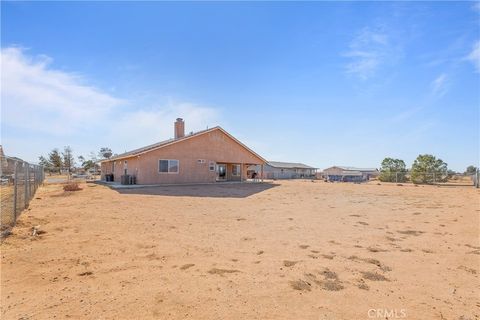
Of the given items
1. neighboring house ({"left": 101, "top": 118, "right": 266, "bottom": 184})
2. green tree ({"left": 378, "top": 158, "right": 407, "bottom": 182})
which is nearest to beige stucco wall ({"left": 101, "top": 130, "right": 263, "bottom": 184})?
neighboring house ({"left": 101, "top": 118, "right": 266, "bottom": 184})

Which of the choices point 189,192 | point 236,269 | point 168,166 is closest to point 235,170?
point 168,166

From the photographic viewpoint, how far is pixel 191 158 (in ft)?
78.9

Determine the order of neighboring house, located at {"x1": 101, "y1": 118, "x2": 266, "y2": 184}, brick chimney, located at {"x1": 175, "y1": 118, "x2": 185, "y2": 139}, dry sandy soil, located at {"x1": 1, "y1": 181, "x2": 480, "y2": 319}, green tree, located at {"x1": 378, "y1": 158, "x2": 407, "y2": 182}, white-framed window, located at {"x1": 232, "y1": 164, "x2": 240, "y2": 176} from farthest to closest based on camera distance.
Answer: green tree, located at {"x1": 378, "y1": 158, "x2": 407, "y2": 182}, white-framed window, located at {"x1": 232, "y1": 164, "x2": 240, "y2": 176}, brick chimney, located at {"x1": 175, "y1": 118, "x2": 185, "y2": 139}, neighboring house, located at {"x1": 101, "y1": 118, "x2": 266, "y2": 184}, dry sandy soil, located at {"x1": 1, "y1": 181, "x2": 480, "y2": 319}

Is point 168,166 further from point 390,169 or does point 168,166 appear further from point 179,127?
point 390,169

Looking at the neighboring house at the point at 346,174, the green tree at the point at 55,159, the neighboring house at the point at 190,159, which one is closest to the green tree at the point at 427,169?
the neighboring house at the point at 346,174

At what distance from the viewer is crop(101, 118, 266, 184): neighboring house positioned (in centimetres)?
2195

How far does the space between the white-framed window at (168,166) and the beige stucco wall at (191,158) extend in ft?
0.82

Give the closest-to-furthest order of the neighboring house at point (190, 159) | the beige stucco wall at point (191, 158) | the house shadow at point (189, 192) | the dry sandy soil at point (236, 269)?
the dry sandy soil at point (236, 269), the house shadow at point (189, 192), the beige stucco wall at point (191, 158), the neighboring house at point (190, 159)

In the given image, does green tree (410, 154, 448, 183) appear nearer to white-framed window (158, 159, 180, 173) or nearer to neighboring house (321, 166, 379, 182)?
neighboring house (321, 166, 379, 182)

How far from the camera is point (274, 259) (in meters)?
5.50

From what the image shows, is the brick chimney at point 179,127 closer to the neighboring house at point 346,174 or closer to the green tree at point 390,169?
the neighboring house at point 346,174

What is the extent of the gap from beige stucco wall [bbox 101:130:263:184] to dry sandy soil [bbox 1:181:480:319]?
12.5m

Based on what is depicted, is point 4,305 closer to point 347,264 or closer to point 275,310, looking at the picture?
point 275,310

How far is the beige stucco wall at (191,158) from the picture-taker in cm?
2183
